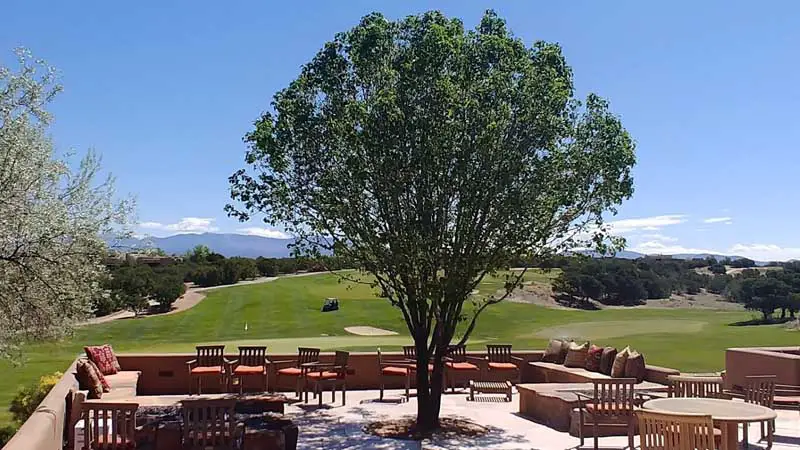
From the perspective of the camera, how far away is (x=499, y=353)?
1530cm

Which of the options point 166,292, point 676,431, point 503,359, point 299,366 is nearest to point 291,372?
point 299,366

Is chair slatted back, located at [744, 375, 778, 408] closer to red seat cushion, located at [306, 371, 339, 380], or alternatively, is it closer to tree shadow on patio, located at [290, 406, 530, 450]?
tree shadow on patio, located at [290, 406, 530, 450]

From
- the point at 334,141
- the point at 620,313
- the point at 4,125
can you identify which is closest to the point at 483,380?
the point at 334,141

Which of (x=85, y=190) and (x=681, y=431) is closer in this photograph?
(x=681, y=431)

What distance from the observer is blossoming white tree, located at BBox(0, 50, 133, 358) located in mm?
10523

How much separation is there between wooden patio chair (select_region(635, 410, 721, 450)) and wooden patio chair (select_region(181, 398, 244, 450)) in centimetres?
394

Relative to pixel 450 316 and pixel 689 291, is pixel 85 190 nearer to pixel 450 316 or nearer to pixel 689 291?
pixel 450 316

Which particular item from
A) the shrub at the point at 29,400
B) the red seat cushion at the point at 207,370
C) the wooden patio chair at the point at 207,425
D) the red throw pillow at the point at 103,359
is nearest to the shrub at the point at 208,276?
the red throw pillow at the point at 103,359

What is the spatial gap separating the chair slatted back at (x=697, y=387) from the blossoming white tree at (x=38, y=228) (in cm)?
843

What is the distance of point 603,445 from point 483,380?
5530mm

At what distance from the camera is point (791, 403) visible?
10578 mm

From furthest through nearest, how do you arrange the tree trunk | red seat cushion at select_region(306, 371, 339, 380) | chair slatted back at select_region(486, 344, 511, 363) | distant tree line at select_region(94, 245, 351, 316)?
chair slatted back at select_region(486, 344, 511, 363) < distant tree line at select_region(94, 245, 351, 316) < red seat cushion at select_region(306, 371, 339, 380) < the tree trunk

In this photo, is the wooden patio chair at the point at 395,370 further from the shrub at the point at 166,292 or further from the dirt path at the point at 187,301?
the shrub at the point at 166,292

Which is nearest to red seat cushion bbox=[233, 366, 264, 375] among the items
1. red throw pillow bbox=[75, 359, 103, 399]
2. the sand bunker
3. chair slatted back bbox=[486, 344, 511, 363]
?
red throw pillow bbox=[75, 359, 103, 399]
